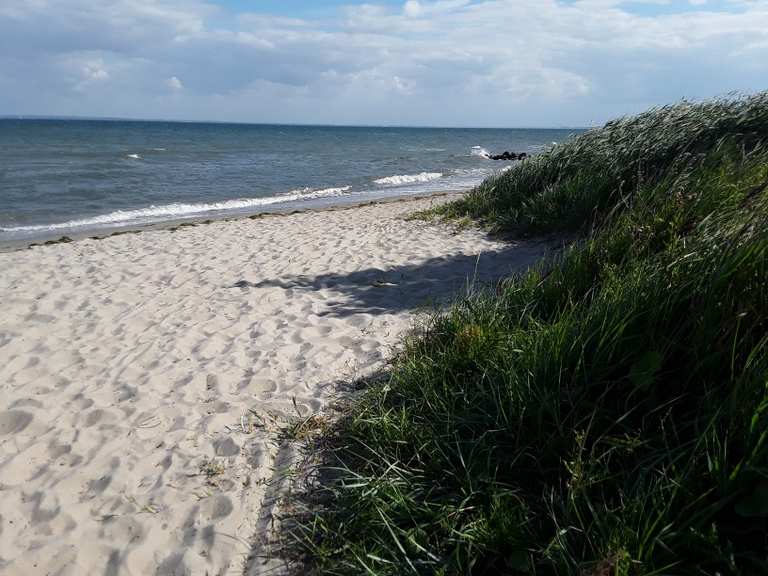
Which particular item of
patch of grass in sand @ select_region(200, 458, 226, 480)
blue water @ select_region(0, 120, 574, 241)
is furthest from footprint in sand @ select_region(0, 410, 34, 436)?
blue water @ select_region(0, 120, 574, 241)

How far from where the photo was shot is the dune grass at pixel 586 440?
6.75ft

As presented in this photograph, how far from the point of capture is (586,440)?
2607 mm

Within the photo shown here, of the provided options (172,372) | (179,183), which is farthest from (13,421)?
(179,183)

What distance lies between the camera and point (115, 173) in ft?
81.6

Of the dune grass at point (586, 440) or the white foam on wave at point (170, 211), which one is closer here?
the dune grass at point (586, 440)

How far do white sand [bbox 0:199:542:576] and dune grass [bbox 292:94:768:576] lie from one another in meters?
0.63

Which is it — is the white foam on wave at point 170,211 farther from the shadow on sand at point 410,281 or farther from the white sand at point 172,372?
the shadow on sand at point 410,281

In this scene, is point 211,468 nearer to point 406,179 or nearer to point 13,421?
point 13,421

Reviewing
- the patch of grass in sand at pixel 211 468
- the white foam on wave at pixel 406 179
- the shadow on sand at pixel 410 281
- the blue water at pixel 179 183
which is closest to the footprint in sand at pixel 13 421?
the patch of grass in sand at pixel 211 468

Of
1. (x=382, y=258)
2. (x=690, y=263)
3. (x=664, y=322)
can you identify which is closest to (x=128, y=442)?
(x=664, y=322)

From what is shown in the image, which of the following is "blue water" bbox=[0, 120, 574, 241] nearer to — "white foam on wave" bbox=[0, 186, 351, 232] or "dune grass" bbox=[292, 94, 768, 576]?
"white foam on wave" bbox=[0, 186, 351, 232]

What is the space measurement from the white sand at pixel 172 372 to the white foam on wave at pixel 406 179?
16562mm

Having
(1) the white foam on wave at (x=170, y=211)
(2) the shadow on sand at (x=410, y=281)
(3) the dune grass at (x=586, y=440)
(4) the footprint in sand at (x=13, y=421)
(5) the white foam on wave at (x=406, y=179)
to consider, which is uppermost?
(3) the dune grass at (x=586, y=440)

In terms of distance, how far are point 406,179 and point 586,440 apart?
2470cm
